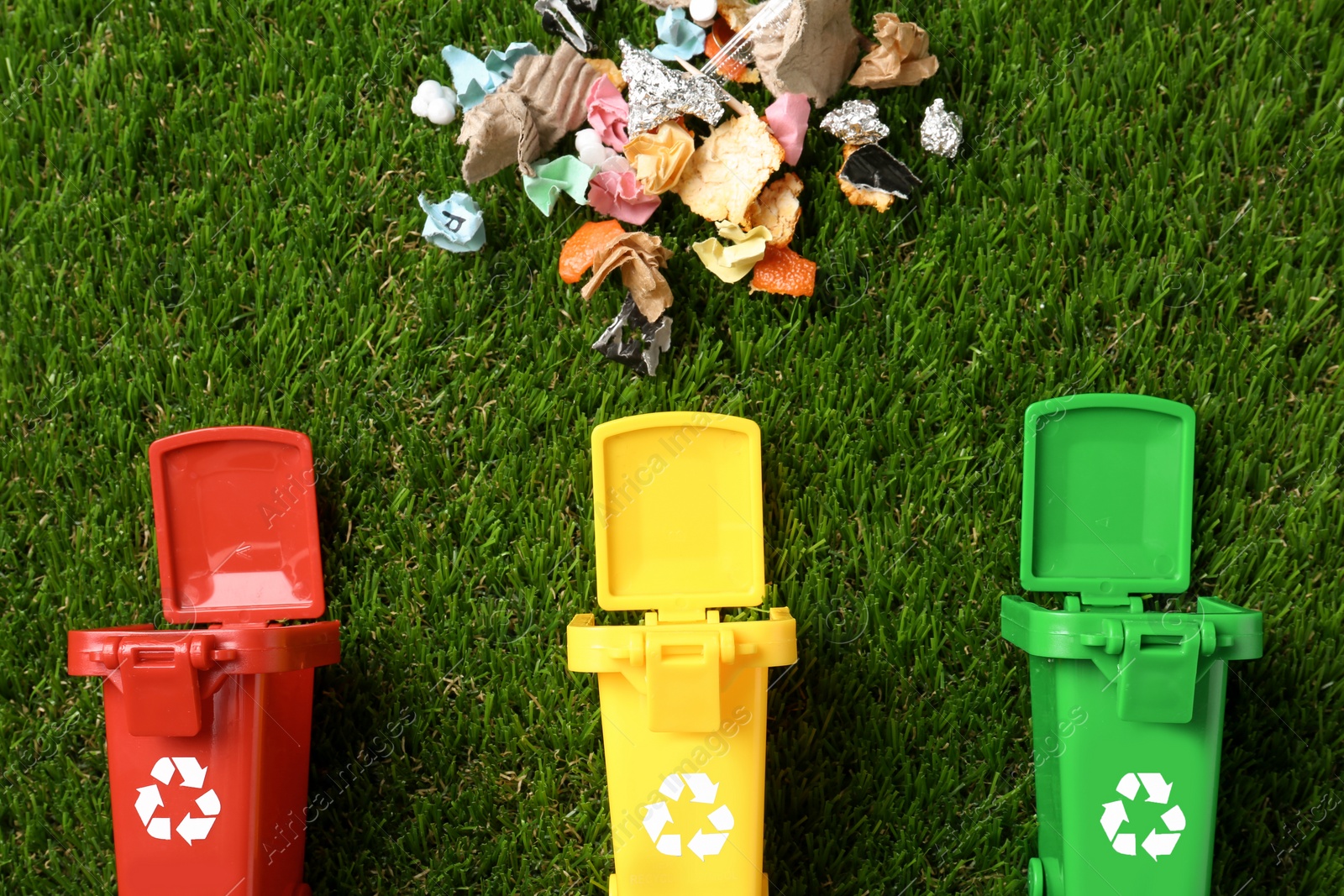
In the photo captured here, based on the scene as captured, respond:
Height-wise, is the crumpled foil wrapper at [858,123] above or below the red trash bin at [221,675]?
above

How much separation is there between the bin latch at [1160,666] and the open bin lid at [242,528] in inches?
48.7

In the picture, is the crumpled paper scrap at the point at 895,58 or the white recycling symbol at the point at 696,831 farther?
the crumpled paper scrap at the point at 895,58

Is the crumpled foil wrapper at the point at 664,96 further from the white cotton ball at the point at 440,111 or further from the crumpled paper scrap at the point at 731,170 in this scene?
the white cotton ball at the point at 440,111

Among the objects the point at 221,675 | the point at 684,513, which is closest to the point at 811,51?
the point at 684,513

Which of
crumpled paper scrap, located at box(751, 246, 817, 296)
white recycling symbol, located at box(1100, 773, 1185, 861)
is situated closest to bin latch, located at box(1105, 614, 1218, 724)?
white recycling symbol, located at box(1100, 773, 1185, 861)

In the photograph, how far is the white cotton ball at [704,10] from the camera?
4.79 ft

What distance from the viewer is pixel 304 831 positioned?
4.66 feet

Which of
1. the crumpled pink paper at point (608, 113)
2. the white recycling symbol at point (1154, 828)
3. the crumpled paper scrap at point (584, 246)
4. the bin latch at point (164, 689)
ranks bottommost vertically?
the white recycling symbol at point (1154, 828)

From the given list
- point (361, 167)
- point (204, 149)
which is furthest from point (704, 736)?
point (204, 149)

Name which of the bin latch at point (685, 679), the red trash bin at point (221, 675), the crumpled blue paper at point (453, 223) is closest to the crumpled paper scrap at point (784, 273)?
the crumpled blue paper at point (453, 223)

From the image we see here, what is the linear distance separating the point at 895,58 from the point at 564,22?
565 millimetres

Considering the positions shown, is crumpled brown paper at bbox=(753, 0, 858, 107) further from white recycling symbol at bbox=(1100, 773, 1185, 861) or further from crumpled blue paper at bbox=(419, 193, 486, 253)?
white recycling symbol at bbox=(1100, 773, 1185, 861)

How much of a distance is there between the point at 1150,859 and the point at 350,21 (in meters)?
1.86

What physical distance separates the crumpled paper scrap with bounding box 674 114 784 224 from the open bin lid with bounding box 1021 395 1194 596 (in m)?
0.58
